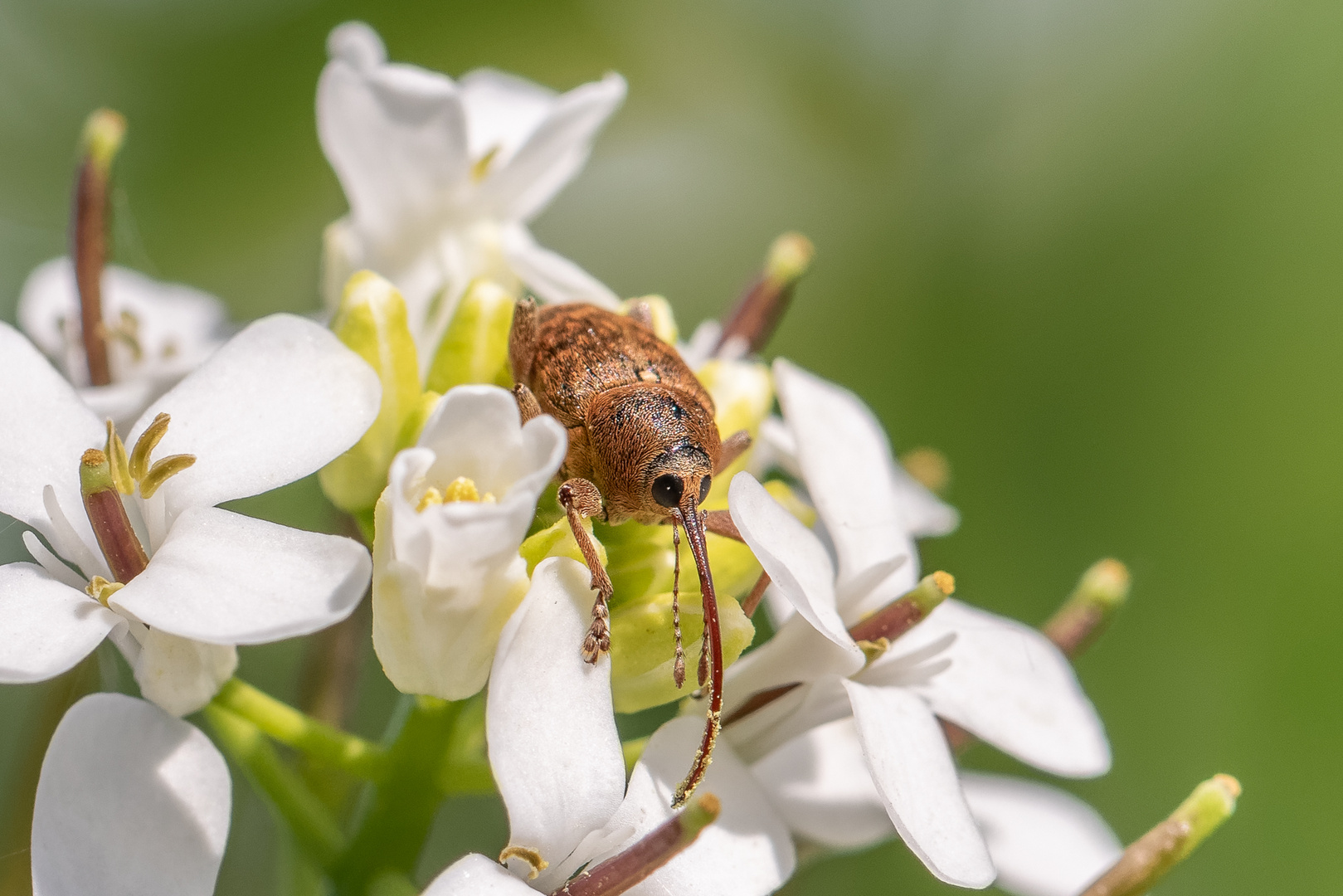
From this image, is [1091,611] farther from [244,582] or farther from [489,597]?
[244,582]

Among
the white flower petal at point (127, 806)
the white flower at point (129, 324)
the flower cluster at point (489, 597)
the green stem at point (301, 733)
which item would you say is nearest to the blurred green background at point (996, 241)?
the white flower at point (129, 324)

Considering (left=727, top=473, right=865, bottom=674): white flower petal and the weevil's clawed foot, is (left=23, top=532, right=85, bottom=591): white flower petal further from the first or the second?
(left=727, top=473, right=865, bottom=674): white flower petal

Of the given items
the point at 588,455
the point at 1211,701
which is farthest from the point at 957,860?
the point at 1211,701

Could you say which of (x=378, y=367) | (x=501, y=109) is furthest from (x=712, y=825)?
(x=501, y=109)

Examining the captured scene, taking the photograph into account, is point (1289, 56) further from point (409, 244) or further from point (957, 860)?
point (957, 860)

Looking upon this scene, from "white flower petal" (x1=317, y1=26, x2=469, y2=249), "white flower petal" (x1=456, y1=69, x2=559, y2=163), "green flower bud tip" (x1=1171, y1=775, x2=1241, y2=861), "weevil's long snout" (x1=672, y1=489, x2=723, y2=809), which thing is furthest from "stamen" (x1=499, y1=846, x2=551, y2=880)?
"white flower petal" (x1=456, y1=69, x2=559, y2=163)

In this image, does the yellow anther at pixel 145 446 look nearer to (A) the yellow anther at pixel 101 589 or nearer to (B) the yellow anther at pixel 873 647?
(A) the yellow anther at pixel 101 589

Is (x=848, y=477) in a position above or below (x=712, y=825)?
above

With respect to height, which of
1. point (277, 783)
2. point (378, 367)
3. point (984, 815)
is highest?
point (378, 367)
